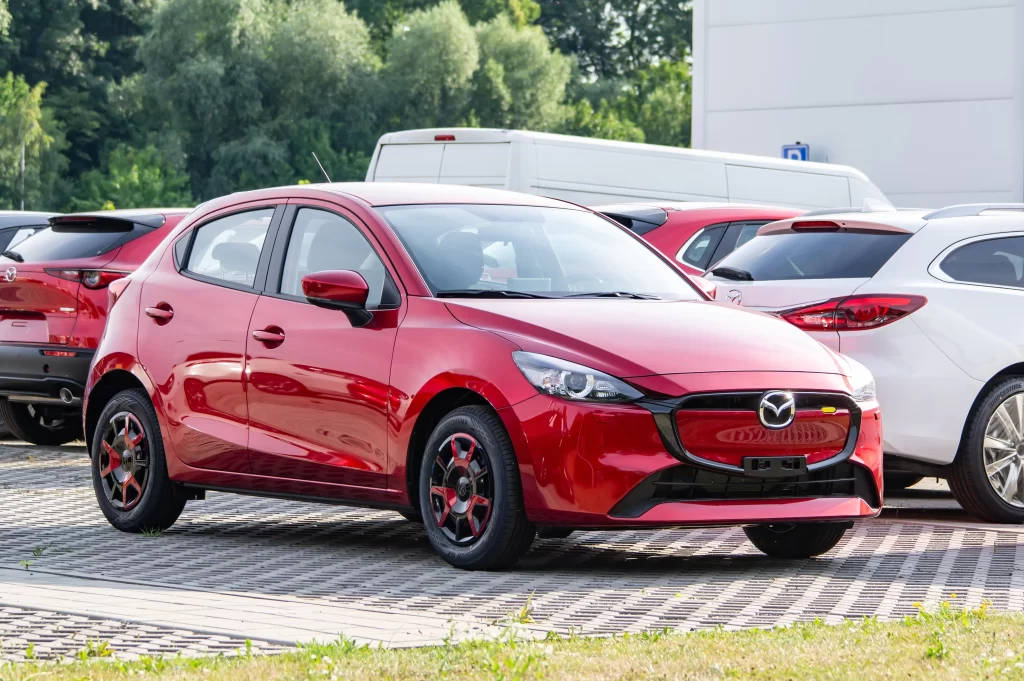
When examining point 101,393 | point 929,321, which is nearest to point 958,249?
point 929,321

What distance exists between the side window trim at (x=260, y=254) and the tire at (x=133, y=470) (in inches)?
26.5

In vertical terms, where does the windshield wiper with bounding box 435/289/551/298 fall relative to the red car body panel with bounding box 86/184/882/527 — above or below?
above

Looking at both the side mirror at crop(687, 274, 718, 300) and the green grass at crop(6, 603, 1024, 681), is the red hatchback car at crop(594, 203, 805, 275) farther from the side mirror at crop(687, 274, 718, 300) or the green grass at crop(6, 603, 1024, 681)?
the green grass at crop(6, 603, 1024, 681)

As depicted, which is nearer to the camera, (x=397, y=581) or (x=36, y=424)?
(x=397, y=581)

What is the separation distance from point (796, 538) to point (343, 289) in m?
2.27

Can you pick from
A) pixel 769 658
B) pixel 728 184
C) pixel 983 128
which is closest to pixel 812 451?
pixel 769 658

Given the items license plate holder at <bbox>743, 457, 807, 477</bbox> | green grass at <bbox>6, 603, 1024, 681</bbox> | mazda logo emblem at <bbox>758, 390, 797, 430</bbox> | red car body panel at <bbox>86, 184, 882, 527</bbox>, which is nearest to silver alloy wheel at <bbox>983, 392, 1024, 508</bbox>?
red car body panel at <bbox>86, 184, 882, 527</bbox>

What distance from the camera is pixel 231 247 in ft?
29.6

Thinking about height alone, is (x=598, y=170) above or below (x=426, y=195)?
above

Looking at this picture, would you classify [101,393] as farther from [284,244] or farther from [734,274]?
[734,274]

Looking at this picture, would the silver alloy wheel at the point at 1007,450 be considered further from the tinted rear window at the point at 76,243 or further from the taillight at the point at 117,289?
the tinted rear window at the point at 76,243

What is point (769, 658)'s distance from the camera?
536 cm

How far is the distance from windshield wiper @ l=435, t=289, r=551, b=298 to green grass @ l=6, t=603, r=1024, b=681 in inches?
93.6

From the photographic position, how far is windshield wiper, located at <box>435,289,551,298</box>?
7875 millimetres
